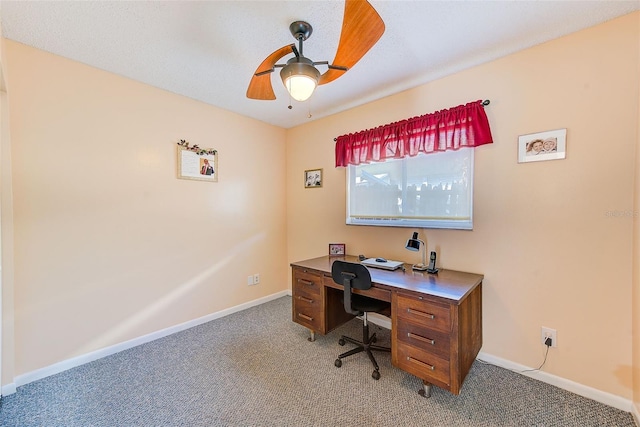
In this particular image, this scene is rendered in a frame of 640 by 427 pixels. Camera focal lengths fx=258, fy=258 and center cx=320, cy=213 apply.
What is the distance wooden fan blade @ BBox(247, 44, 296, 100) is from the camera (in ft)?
4.79

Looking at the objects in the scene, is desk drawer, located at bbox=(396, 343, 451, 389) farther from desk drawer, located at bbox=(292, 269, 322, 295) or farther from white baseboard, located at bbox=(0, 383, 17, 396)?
white baseboard, located at bbox=(0, 383, 17, 396)

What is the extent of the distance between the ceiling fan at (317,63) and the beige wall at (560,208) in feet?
4.23

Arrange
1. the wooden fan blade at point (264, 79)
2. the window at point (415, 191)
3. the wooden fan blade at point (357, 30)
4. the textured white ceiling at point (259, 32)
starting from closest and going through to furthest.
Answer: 1. the wooden fan blade at point (357, 30)
2. the wooden fan blade at point (264, 79)
3. the textured white ceiling at point (259, 32)
4. the window at point (415, 191)

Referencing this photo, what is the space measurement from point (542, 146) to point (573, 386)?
1.69 m

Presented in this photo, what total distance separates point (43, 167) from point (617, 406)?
4.33 m

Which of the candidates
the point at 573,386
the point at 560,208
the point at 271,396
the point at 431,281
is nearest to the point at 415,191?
the point at 431,281

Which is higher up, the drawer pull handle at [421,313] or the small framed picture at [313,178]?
the small framed picture at [313,178]

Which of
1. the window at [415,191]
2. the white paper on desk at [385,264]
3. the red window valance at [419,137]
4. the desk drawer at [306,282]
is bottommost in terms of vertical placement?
the desk drawer at [306,282]

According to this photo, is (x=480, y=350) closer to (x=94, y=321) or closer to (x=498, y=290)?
(x=498, y=290)

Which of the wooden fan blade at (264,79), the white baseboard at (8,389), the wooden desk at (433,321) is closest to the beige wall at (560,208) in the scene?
the wooden desk at (433,321)

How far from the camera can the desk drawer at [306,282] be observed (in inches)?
95.0

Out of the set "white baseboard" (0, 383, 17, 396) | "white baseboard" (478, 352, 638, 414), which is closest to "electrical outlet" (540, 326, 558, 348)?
"white baseboard" (478, 352, 638, 414)

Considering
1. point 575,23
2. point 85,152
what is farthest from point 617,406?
point 85,152

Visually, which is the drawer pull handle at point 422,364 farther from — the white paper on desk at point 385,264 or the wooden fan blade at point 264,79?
the wooden fan blade at point 264,79
